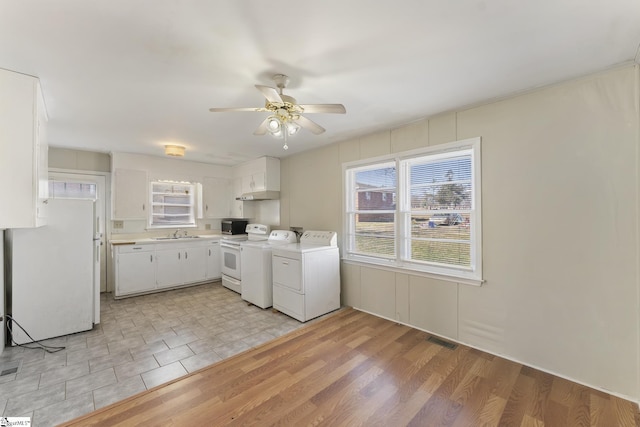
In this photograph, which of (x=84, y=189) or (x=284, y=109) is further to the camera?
(x=84, y=189)

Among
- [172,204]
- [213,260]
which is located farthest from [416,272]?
[172,204]

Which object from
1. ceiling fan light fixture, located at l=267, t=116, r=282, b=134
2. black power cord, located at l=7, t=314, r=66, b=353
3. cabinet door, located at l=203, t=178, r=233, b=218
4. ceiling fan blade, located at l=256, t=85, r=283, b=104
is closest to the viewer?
ceiling fan blade, located at l=256, t=85, r=283, b=104

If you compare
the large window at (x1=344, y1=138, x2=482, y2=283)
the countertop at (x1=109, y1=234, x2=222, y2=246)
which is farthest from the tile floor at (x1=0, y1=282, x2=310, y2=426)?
the large window at (x1=344, y1=138, x2=482, y2=283)

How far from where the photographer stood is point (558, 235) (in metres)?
2.25

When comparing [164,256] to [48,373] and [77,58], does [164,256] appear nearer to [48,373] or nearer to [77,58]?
[48,373]

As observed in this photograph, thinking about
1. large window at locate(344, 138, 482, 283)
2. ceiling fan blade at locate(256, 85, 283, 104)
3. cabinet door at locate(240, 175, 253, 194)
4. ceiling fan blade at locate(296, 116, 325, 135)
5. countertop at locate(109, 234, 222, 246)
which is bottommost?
countertop at locate(109, 234, 222, 246)

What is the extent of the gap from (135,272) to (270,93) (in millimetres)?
4277

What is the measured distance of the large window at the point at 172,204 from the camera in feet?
17.1

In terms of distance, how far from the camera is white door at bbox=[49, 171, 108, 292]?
440 cm

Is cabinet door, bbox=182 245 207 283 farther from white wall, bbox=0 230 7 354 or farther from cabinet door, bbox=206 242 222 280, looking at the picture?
white wall, bbox=0 230 7 354

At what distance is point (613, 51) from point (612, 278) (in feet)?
5.37

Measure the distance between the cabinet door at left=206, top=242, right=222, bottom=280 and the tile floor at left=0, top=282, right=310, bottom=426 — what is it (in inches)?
45.1

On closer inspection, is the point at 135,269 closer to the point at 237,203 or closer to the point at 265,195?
the point at 237,203

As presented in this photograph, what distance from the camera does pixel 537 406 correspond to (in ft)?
6.28
